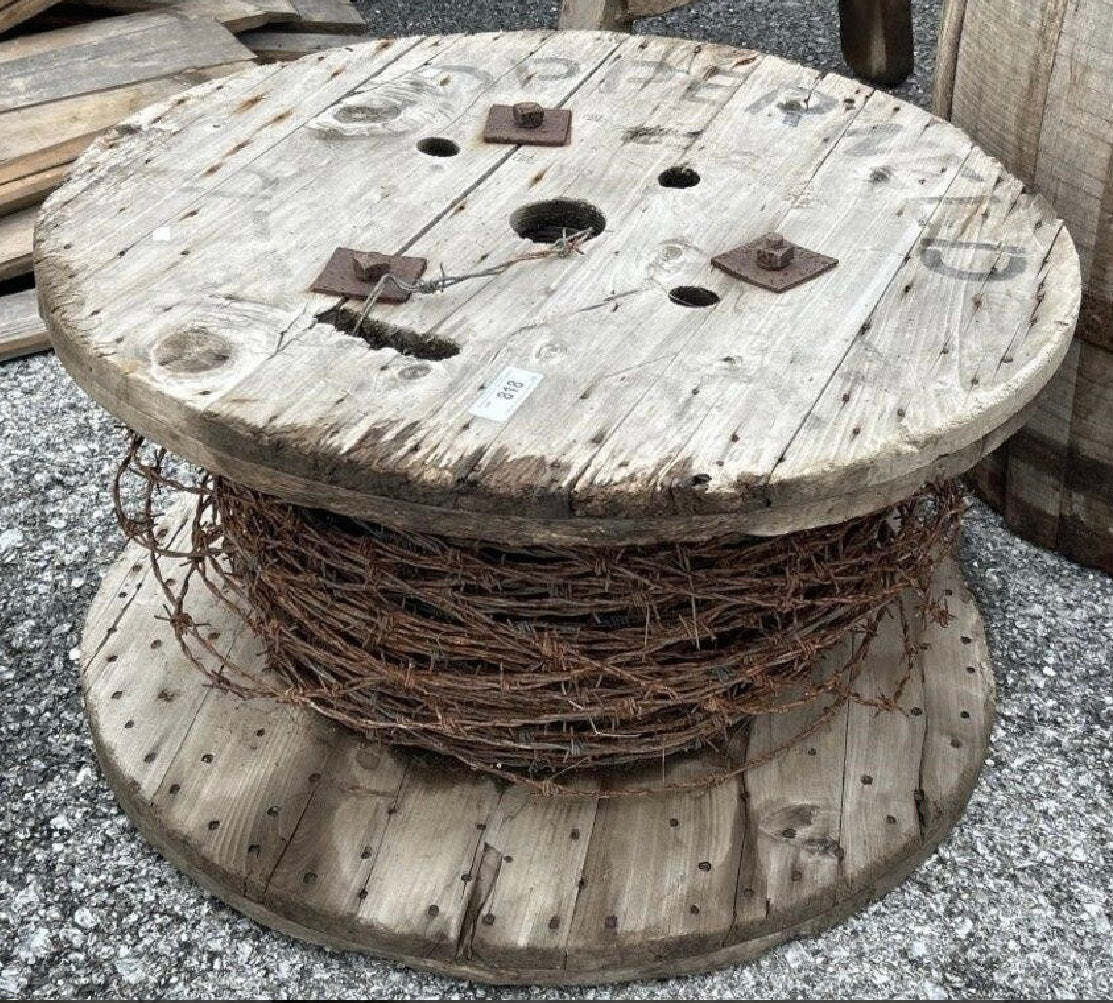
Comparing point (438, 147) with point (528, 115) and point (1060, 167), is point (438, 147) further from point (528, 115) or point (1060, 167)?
point (1060, 167)

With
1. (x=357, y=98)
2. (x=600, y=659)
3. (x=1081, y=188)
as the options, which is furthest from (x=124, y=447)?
(x=1081, y=188)

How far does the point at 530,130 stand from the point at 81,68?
1.98 metres

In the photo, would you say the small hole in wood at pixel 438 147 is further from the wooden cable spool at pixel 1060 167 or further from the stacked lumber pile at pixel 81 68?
the stacked lumber pile at pixel 81 68

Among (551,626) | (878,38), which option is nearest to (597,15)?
(878,38)

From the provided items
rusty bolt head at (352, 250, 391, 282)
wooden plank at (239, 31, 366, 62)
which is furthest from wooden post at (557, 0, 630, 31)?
rusty bolt head at (352, 250, 391, 282)

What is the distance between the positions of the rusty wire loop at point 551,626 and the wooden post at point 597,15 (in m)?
1.86

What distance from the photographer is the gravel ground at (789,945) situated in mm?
2262

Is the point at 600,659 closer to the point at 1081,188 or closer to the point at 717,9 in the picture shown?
the point at 1081,188

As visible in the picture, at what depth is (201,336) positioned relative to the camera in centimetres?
205

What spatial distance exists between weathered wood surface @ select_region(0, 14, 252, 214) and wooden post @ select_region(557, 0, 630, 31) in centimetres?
95

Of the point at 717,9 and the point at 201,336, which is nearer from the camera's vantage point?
the point at 201,336

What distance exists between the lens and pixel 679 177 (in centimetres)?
251

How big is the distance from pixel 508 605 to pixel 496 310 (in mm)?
412

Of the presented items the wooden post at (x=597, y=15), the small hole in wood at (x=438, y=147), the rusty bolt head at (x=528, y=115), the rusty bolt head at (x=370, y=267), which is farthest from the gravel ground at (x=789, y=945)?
the wooden post at (x=597, y=15)
